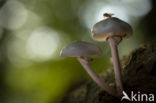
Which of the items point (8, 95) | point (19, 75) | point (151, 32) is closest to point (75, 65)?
point (151, 32)

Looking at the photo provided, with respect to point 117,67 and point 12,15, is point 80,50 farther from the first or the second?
point 12,15

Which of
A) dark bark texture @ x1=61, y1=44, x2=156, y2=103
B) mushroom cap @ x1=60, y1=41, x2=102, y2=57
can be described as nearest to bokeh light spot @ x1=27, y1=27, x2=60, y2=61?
dark bark texture @ x1=61, y1=44, x2=156, y2=103

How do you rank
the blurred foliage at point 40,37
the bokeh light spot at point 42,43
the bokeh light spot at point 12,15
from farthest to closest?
1. the bokeh light spot at point 12,15
2. the bokeh light spot at point 42,43
3. the blurred foliage at point 40,37

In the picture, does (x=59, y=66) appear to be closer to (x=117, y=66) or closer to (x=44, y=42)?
(x=117, y=66)

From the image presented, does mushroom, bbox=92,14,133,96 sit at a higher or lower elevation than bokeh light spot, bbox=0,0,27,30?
lower

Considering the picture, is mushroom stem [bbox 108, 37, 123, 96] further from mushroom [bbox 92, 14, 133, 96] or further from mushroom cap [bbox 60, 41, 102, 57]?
mushroom cap [bbox 60, 41, 102, 57]

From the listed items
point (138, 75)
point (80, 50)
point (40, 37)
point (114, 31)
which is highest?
point (114, 31)

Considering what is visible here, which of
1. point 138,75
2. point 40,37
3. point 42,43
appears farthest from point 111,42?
point 42,43

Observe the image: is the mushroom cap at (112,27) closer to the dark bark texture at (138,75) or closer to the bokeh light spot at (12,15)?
the dark bark texture at (138,75)
